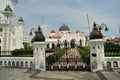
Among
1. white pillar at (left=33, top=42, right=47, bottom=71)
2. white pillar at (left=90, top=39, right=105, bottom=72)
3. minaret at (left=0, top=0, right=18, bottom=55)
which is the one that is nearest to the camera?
white pillar at (left=90, top=39, right=105, bottom=72)

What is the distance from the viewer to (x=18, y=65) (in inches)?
584

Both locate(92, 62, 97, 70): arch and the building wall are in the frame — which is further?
the building wall

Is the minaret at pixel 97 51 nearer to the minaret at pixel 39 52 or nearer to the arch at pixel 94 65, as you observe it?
the arch at pixel 94 65

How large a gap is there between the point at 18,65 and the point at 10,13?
18311mm

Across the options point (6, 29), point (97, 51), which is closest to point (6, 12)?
point (6, 29)

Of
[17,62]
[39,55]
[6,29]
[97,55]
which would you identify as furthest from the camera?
[6,29]

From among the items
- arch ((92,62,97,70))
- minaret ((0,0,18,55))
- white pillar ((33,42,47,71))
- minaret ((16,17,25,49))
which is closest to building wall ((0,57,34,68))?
white pillar ((33,42,47,71))

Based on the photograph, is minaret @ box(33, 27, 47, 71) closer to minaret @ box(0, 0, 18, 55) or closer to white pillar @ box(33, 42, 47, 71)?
white pillar @ box(33, 42, 47, 71)

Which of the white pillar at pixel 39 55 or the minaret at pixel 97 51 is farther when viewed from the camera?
the white pillar at pixel 39 55

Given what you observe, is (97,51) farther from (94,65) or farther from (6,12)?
(6,12)

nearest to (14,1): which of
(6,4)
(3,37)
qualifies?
(6,4)

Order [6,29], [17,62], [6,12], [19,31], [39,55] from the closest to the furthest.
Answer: [39,55], [17,62], [6,29], [6,12], [19,31]

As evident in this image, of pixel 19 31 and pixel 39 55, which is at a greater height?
pixel 19 31

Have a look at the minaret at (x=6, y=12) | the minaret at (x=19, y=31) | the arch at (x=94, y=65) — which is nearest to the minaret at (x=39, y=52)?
the arch at (x=94, y=65)
